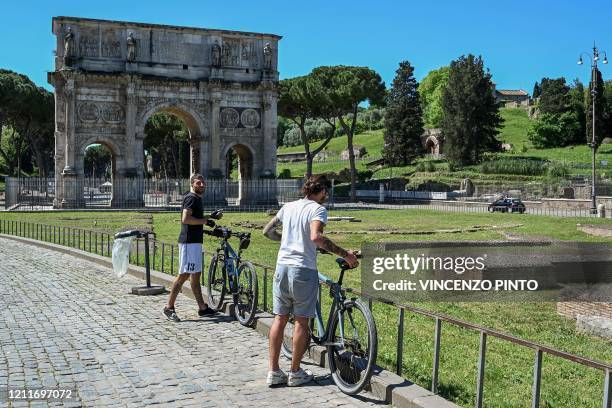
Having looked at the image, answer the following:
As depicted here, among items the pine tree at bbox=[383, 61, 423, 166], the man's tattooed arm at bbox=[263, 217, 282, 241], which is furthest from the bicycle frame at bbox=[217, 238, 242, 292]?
the pine tree at bbox=[383, 61, 423, 166]

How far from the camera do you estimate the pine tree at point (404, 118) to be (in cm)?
7188

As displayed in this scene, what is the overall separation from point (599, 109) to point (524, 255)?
60786 mm

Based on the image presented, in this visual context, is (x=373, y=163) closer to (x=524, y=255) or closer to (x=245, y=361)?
(x=524, y=255)

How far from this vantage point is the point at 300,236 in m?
5.68

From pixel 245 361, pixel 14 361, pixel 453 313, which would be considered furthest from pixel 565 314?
pixel 14 361

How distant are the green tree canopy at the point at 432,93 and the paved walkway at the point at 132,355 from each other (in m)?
95.5

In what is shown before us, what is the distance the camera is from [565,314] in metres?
8.82

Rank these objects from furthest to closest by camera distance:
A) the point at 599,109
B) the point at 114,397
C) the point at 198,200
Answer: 1. the point at 599,109
2. the point at 198,200
3. the point at 114,397

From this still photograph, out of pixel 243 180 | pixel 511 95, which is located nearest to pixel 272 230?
pixel 243 180

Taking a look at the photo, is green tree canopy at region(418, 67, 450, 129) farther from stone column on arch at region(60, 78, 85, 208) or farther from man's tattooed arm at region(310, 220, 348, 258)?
man's tattooed arm at region(310, 220, 348, 258)

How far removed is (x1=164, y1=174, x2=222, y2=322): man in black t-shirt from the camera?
330 inches

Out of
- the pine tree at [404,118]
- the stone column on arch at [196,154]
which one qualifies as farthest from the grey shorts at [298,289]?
the pine tree at [404,118]

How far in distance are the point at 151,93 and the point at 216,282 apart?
3581cm

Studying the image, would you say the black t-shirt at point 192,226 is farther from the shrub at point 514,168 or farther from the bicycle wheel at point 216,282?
the shrub at point 514,168
